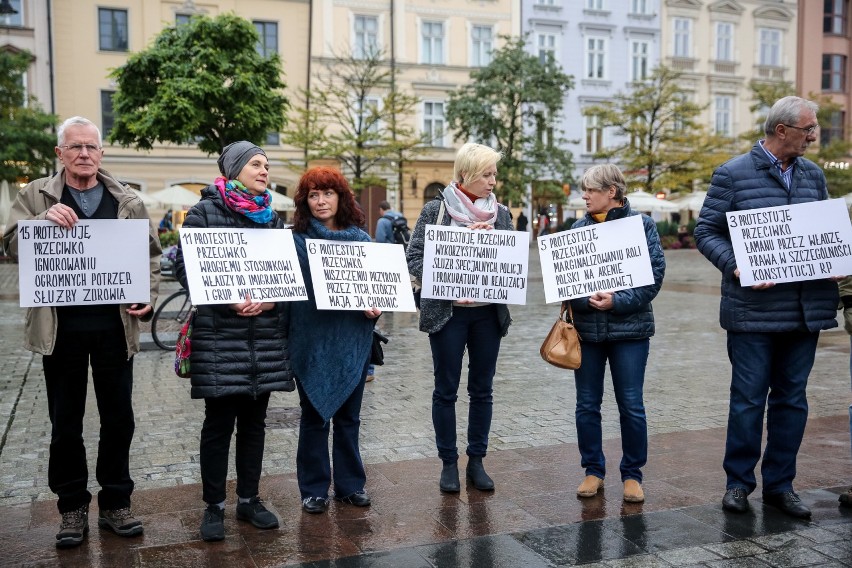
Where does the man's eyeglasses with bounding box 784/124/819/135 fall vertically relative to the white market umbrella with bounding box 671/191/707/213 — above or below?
below

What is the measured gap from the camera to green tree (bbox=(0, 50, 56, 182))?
28.3 meters

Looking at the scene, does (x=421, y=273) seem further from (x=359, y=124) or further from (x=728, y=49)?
(x=728, y=49)

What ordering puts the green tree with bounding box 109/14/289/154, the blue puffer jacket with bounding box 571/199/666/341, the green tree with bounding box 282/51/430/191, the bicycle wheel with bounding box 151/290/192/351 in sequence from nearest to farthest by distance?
the blue puffer jacket with bounding box 571/199/666/341, the bicycle wheel with bounding box 151/290/192/351, the green tree with bounding box 109/14/289/154, the green tree with bounding box 282/51/430/191

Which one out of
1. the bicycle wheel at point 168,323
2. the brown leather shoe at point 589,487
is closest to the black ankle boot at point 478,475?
the brown leather shoe at point 589,487

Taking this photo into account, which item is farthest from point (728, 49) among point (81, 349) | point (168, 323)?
point (81, 349)

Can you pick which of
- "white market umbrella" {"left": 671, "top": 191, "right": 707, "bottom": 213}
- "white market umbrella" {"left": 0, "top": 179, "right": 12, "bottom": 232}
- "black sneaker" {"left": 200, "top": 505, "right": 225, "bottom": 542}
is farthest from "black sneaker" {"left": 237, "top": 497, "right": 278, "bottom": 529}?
"white market umbrella" {"left": 671, "top": 191, "right": 707, "bottom": 213}

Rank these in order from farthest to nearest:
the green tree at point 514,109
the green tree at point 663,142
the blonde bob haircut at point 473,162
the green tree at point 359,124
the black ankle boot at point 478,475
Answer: the green tree at point 663,142 → the green tree at point 514,109 → the green tree at point 359,124 → the black ankle boot at point 478,475 → the blonde bob haircut at point 473,162

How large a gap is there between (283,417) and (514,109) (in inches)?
1146

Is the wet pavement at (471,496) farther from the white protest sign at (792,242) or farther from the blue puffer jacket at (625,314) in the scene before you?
the white protest sign at (792,242)

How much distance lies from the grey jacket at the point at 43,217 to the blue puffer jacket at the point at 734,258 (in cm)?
318

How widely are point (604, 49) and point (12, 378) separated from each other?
41079 mm

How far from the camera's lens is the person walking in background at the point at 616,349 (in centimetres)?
493

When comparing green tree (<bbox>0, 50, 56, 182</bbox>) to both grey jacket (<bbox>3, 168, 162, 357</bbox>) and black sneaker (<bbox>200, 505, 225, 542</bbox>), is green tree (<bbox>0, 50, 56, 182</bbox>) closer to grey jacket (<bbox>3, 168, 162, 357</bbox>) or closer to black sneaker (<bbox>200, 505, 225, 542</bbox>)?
grey jacket (<bbox>3, 168, 162, 357</bbox>)

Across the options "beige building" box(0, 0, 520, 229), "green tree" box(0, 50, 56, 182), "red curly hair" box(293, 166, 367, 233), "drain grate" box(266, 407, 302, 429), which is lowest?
"drain grate" box(266, 407, 302, 429)
